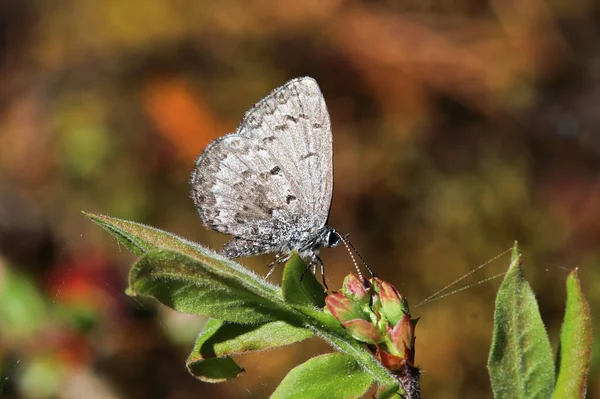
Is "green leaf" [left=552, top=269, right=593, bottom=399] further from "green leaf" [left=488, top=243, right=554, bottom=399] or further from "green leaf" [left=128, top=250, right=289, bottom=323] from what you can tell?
"green leaf" [left=128, top=250, right=289, bottom=323]

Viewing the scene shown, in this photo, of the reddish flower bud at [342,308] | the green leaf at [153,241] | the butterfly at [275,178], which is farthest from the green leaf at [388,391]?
the butterfly at [275,178]

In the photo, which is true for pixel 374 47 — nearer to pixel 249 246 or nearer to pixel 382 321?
pixel 249 246

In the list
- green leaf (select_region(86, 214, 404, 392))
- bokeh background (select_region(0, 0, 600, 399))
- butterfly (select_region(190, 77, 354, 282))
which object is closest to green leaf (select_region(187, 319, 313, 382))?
green leaf (select_region(86, 214, 404, 392))

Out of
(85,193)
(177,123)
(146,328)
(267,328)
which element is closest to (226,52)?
(177,123)

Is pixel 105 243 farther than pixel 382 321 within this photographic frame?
Yes

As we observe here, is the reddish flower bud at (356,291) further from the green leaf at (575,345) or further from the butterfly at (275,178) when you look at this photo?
the butterfly at (275,178)
